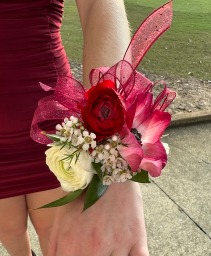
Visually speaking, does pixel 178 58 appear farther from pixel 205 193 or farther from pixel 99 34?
pixel 99 34

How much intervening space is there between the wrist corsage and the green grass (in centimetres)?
442

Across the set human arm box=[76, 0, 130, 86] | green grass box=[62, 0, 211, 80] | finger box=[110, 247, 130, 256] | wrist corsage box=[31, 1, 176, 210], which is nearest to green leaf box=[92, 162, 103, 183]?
wrist corsage box=[31, 1, 176, 210]

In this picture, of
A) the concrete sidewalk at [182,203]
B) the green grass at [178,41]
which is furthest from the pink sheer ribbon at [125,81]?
the green grass at [178,41]

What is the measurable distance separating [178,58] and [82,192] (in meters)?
5.16

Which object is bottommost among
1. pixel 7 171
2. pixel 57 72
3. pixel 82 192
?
pixel 7 171

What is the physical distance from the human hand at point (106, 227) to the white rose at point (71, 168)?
0.04 m

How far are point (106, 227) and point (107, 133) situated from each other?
0.16 metres

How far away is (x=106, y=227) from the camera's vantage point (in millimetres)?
753

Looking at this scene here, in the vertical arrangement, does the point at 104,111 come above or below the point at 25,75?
above

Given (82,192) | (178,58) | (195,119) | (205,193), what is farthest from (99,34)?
(178,58)

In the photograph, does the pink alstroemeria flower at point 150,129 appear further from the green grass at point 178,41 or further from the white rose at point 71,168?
the green grass at point 178,41

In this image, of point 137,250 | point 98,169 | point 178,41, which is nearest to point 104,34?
point 98,169

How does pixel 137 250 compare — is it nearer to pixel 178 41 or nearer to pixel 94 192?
pixel 94 192

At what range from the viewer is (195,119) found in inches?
156
